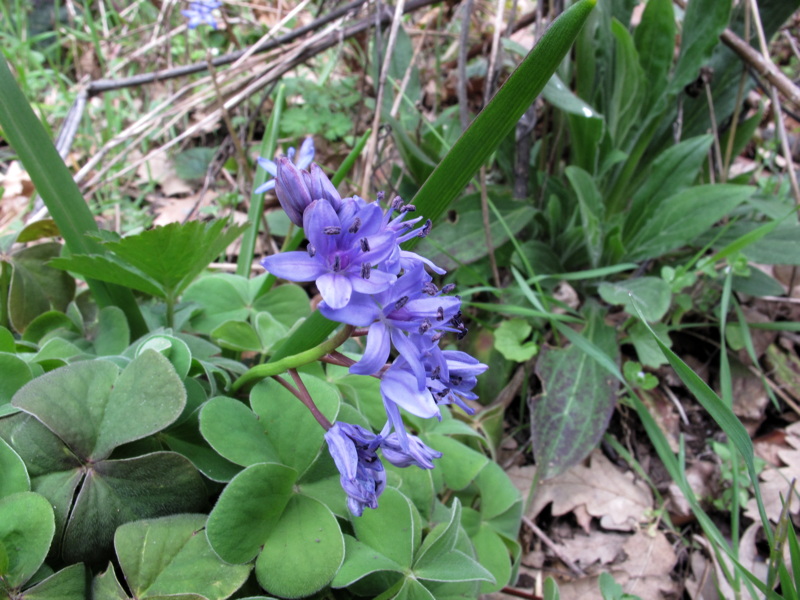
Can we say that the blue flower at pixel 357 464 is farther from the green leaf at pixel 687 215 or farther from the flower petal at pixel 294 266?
the green leaf at pixel 687 215

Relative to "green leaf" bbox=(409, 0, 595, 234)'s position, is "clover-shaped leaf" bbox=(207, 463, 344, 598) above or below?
below

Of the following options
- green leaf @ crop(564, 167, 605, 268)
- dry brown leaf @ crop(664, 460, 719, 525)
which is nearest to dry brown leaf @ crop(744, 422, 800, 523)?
dry brown leaf @ crop(664, 460, 719, 525)

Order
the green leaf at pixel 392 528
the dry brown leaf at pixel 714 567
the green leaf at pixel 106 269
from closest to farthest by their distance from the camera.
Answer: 1. the green leaf at pixel 392 528
2. the green leaf at pixel 106 269
3. the dry brown leaf at pixel 714 567

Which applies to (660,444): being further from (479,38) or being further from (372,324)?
(479,38)

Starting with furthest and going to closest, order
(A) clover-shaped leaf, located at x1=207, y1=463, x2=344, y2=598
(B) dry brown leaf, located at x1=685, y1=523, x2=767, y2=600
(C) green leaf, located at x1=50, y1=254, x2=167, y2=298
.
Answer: (B) dry brown leaf, located at x1=685, y1=523, x2=767, y2=600, (C) green leaf, located at x1=50, y1=254, x2=167, y2=298, (A) clover-shaped leaf, located at x1=207, y1=463, x2=344, y2=598

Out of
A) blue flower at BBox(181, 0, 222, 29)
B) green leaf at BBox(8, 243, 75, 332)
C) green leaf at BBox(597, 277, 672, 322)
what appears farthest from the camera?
blue flower at BBox(181, 0, 222, 29)

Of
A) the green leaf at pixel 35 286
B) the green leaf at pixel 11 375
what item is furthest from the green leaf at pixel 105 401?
the green leaf at pixel 35 286

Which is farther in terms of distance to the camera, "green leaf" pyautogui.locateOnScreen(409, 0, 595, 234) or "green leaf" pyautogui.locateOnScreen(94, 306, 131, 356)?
"green leaf" pyautogui.locateOnScreen(94, 306, 131, 356)

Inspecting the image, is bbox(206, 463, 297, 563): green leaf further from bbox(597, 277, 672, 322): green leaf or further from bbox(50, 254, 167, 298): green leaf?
bbox(597, 277, 672, 322): green leaf
